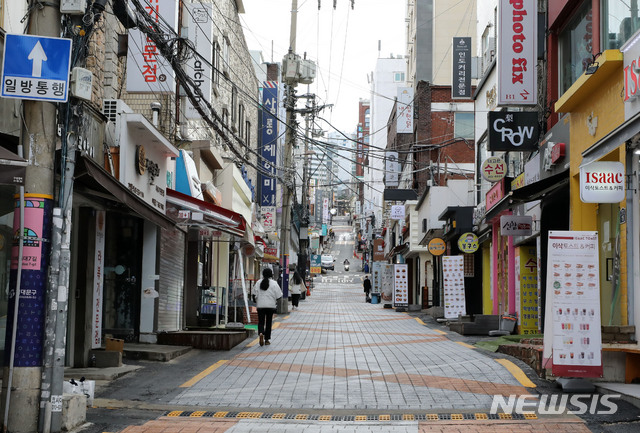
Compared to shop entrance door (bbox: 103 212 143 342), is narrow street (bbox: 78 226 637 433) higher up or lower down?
lower down

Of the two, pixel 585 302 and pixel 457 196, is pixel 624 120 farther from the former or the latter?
pixel 457 196

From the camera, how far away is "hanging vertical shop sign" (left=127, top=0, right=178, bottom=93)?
16.0 metres

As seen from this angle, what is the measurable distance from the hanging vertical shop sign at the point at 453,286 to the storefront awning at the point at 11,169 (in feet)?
58.5

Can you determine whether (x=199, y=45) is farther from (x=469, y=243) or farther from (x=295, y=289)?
(x=295, y=289)

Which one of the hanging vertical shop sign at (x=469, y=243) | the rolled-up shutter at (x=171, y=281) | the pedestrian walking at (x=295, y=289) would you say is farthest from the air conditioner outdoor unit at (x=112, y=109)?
the pedestrian walking at (x=295, y=289)

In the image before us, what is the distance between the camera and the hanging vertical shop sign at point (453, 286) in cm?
2398

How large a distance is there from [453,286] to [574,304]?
1426 cm

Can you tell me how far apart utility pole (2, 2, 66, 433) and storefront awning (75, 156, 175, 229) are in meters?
0.49

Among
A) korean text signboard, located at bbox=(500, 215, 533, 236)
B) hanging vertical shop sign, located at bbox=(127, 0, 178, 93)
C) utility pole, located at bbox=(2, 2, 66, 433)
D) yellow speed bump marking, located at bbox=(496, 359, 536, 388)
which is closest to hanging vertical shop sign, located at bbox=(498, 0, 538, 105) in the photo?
korean text signboard, located at bbox=(500, 215, 533, 236)

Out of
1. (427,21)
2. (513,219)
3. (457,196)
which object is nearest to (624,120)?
(513,219)

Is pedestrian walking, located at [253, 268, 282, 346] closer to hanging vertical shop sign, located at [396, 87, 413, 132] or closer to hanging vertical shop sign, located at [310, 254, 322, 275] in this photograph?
hanging vertical shop sign, located at [396, 87, 413, 132]

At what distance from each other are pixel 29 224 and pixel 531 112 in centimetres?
1226

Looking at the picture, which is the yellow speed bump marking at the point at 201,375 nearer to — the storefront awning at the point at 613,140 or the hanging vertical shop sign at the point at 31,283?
the hanging vertical shop sign at the point at 31,283

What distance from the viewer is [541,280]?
17.1 metres
